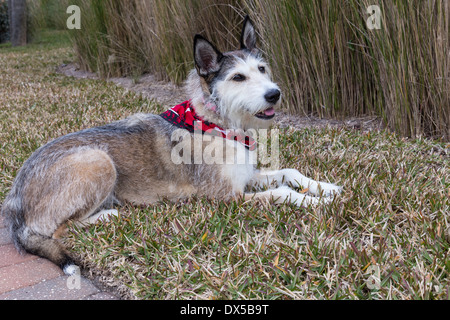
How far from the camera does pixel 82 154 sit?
3107mm

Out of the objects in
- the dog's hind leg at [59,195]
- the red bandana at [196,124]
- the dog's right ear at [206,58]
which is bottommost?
the dog's hind leg at [59,195]

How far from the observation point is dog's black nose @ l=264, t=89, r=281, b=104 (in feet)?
10.2

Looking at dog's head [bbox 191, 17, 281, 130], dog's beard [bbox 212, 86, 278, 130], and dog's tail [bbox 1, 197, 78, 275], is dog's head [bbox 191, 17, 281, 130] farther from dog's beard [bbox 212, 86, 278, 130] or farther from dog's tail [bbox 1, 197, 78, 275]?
dog's tail [bbox 1, 197, 78, 275]

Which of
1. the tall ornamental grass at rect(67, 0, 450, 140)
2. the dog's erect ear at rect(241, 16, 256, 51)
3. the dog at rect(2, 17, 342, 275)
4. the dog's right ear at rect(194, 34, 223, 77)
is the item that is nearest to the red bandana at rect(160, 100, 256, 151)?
the dog at rect(2, 17, 342, 275)

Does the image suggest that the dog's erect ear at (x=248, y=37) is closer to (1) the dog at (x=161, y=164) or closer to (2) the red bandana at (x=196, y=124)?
(1) the dog at (x=161, y=164)

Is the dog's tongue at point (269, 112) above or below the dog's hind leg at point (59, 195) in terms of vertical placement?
above

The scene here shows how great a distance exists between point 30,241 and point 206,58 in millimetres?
1830

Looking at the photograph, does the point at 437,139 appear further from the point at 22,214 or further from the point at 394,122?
the point at 22,214

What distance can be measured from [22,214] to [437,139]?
13.5 ft

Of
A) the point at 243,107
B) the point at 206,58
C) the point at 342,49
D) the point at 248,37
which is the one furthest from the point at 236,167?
the point at 342,49

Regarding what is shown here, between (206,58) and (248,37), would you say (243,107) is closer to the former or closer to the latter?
(206,58)

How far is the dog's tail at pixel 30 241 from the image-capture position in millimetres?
2625

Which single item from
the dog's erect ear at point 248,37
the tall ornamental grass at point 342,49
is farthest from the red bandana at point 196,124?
the tall ornamental grass at point 342,49

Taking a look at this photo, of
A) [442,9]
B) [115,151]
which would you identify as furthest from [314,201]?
[442,9]
